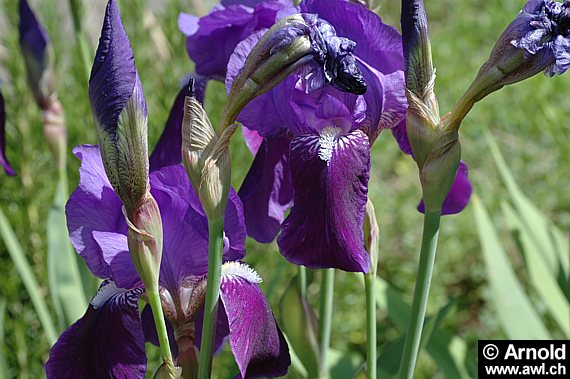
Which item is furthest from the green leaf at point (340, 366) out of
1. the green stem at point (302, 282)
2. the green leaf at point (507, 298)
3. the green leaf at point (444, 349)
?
the green stem at point (302, 282)

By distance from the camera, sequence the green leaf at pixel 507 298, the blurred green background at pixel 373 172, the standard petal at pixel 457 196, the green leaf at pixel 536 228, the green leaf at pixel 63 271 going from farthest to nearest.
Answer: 1. the blurred green background at pixel 373 172
2. the green leaf at pixel 536 228
3. the green leaf at pixel 507 298
4. the green leaf at pixel 63 271
5. the standard petal at pixel 457 196

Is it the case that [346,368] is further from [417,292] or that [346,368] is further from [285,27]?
[285,27]

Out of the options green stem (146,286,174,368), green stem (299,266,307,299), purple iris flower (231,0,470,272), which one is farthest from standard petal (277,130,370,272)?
green stem (299,266,307,299)

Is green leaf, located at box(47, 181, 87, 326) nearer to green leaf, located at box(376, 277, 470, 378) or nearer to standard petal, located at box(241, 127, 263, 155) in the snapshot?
standard petal, located at box(241, 127, 263, 155)

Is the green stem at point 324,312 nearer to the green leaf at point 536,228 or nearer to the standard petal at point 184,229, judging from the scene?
the standard petal at point 184,229

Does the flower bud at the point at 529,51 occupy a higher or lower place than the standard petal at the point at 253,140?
lower

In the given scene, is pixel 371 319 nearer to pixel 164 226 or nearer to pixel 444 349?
pixel 164 226

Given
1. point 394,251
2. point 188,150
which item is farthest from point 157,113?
point 188,150
